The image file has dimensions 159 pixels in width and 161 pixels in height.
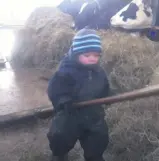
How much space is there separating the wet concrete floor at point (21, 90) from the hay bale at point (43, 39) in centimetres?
26

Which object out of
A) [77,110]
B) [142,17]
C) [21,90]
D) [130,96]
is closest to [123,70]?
[142,17]

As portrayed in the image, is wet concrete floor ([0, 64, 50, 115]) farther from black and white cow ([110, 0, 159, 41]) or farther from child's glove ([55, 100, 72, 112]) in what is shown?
child's glove ([55, 100, 72, 112])

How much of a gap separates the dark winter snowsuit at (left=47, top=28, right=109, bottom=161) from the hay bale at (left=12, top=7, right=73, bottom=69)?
2.68 metres

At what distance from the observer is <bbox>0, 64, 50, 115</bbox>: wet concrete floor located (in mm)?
4581

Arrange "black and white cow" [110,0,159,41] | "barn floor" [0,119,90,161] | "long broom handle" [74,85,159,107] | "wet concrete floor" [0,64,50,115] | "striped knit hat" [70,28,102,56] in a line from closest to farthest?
1. "long broom handle" [74,85,159,107]
2. "striped knit hat" [70,28,102,56]
3. "barn floor" [0,119,90,161]
4. "black and white cow" [110,0,159,41]
5. "wet concrete floor" [0,64,50,115]

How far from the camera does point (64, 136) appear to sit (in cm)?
271

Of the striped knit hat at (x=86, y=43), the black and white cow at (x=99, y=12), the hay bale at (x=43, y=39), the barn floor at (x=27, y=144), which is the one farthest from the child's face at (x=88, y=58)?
the hay bale at (x=43, y=39)

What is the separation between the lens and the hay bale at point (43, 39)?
17.7 ft

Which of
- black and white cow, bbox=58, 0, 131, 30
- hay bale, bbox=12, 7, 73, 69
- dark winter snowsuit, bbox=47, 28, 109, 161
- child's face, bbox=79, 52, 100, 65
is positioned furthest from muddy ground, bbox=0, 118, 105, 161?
black and white cow, bbox=58, 0, 131, 30

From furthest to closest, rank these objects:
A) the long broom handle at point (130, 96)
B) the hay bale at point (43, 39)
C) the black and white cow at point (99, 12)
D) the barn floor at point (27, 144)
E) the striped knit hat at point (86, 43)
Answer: the hay bale at point (43, 39) < the black and white cow at point (99, 12) < the barn floor at point (27, 144) < the striped knit hat at point (86, 43) < the long broom handle at point (130, 96)

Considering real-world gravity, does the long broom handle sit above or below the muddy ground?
above

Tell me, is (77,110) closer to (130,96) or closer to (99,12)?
(130,96)

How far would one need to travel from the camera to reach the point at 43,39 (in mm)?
5812

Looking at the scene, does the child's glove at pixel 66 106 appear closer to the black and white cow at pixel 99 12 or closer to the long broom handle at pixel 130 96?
the long broom handle at pixel 130 96
